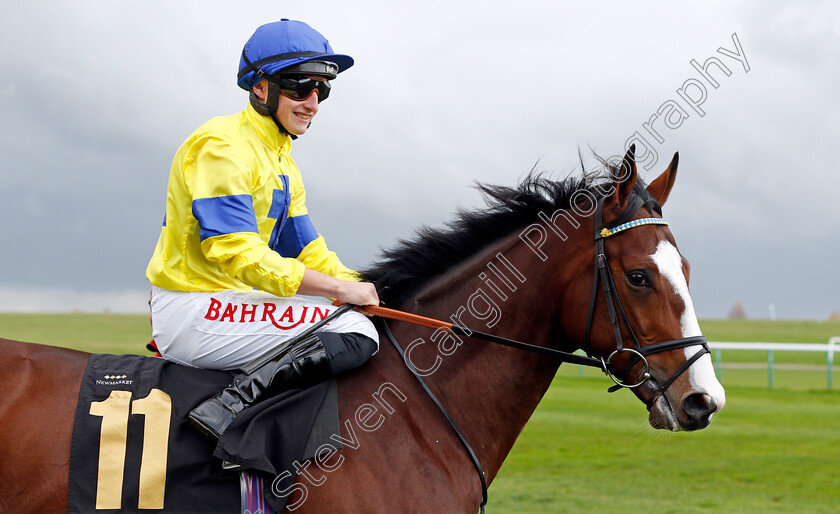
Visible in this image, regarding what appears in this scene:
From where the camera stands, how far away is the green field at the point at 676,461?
7.71 metres

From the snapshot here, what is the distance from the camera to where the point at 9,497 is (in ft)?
8.50

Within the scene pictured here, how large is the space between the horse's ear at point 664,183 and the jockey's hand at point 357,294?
121 centimetres

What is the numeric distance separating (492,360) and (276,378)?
33.8 inches

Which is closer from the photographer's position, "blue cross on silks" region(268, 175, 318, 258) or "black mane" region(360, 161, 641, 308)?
"black mane" region(360, 161, 641, 308)

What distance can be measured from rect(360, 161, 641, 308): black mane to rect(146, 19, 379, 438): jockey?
0.55ft

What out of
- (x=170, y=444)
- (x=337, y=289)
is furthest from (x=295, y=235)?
(x=170, y=444)

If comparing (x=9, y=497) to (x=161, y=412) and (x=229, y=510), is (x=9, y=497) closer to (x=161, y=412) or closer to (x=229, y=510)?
(x=161, y=412)

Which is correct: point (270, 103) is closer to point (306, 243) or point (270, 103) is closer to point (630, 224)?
point (306, 243)

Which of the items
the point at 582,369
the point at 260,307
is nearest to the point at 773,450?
the point at 260,307

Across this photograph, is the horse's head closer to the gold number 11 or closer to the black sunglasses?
the black sunglasses

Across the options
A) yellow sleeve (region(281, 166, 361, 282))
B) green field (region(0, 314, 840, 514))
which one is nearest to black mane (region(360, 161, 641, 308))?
yellow sleeve (region(281, 166, 361, 282))

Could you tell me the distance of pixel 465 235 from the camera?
3.17 m

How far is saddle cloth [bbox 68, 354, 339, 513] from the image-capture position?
8.52 ft

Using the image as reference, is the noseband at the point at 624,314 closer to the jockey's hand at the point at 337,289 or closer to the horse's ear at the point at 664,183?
the horse's ear at the point at 664,183
